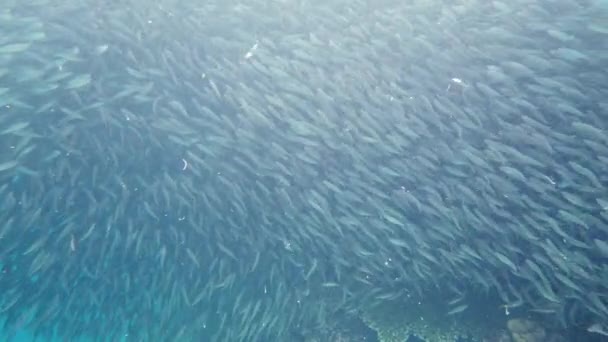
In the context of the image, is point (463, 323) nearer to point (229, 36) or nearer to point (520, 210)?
point (520, 210)

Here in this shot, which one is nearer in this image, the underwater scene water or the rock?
the underwater scene water

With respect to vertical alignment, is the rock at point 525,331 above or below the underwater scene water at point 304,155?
below

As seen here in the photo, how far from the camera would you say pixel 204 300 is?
34.2 ft

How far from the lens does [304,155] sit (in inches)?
325

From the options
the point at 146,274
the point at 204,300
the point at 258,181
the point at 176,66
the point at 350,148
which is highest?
the point at 176,66

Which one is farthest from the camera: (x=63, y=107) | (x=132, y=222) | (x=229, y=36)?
(x=229, y=36)

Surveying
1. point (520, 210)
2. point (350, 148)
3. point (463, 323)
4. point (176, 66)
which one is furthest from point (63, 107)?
point (463, 323)

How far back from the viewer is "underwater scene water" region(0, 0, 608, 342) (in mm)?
8234

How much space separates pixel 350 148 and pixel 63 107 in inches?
190

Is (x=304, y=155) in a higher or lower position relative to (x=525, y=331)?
higher

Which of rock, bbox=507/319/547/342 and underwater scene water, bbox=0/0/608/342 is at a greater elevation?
underwater scene water, bbox=0/0/608/342

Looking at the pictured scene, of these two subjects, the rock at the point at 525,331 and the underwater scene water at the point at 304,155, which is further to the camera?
the rock at the point at 525,331

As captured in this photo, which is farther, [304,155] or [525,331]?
[525,331]

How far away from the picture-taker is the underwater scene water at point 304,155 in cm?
823
